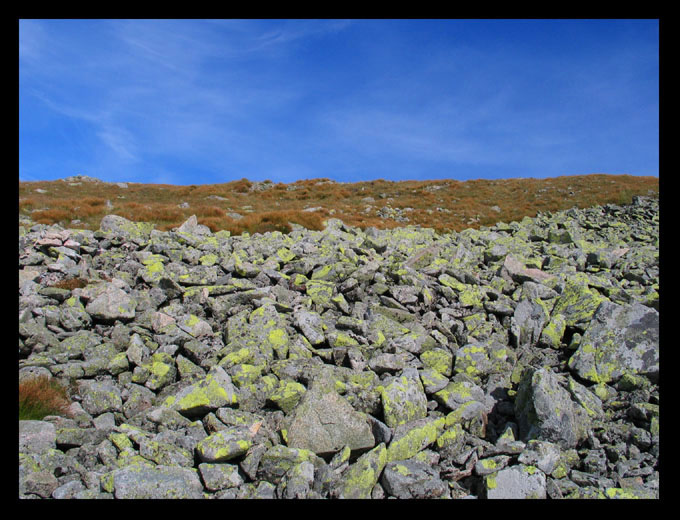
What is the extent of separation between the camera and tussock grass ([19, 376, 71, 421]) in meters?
5.83

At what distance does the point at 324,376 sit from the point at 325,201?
130 ft

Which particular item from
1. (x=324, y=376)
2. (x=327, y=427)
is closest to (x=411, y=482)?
(x=327, y=427)

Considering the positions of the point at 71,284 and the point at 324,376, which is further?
the point at 71,284

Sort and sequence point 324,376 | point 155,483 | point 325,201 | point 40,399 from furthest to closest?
point 325,201
point 324,376
point 40,399
point 155,483

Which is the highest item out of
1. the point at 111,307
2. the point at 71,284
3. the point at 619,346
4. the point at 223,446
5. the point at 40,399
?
the point at 71,284

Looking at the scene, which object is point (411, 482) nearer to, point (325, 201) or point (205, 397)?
point (205, 397)

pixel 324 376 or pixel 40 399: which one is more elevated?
pixel 324 376

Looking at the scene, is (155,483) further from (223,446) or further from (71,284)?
(71,284)

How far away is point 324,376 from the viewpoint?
21.5 ft

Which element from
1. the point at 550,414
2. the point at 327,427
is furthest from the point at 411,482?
the point at 550,414

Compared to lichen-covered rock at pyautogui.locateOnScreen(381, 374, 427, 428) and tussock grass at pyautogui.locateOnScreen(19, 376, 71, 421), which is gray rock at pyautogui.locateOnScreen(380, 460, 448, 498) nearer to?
lichen-covered rock at pyautogui.locateOnScreen(381, 374, 427, 428)

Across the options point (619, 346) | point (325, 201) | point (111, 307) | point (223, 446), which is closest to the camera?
point (223, 446)
